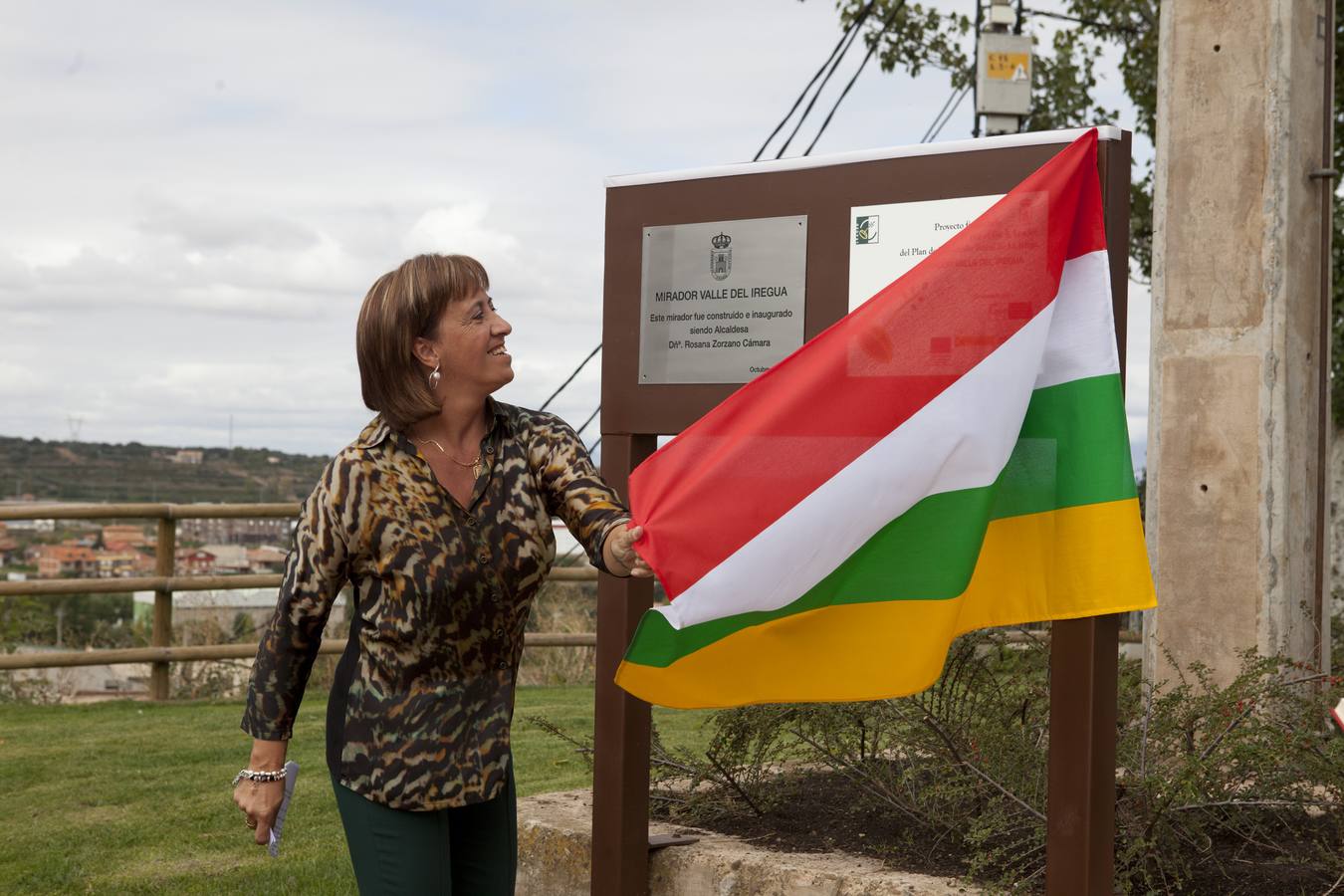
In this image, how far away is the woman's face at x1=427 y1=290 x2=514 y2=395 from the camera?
10.8 feet

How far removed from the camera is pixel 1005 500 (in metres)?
3.53

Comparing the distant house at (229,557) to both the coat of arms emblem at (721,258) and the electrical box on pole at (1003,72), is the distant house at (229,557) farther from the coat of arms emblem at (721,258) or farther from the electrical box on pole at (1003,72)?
the electrical box on pole at (1003,72)

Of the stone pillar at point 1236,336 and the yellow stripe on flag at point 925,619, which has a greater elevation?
the stone pillar at point 1236,336

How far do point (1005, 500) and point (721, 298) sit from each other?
1280 mm

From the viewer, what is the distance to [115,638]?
11.3 m

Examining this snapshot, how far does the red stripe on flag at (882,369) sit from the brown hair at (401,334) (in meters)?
0.61

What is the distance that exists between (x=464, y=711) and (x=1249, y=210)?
4653 mm

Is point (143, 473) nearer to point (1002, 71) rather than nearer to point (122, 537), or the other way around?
point (122, 537)

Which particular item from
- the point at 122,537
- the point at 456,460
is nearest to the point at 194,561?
the point at 122,537

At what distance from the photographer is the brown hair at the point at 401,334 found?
3271mm

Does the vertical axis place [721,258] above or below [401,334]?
above

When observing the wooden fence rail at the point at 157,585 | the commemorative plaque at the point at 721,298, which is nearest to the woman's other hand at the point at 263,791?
the commemorative plaque at the point at 721,298

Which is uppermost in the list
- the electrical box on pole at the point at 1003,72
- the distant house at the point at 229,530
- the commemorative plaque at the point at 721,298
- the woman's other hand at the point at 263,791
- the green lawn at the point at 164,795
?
the electrical box on pole at the point at 1003,72

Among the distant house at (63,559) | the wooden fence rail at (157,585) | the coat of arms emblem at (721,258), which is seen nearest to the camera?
the coat of arms emblem at (721,258)
